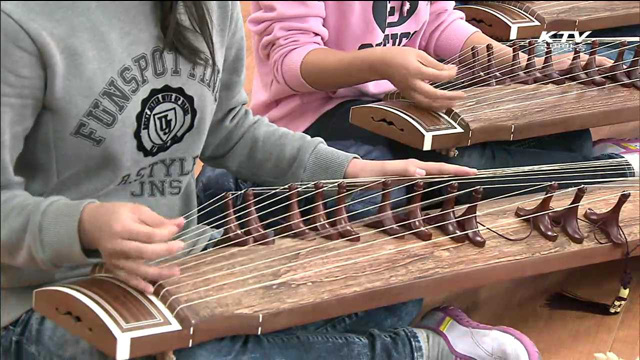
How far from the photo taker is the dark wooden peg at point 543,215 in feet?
4.13

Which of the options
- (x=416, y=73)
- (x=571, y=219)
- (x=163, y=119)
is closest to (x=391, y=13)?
(x=416, y=73)

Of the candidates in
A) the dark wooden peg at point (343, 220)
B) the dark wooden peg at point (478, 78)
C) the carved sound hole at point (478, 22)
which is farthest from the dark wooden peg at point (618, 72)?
the dark wooden peg at point (343, 220)

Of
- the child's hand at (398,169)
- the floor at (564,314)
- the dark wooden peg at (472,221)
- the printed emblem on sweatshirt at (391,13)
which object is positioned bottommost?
the floor at (564,314)

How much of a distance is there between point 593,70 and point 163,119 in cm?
92

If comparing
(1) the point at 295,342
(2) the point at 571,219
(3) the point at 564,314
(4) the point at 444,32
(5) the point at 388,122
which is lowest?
(3) the point at 564,314

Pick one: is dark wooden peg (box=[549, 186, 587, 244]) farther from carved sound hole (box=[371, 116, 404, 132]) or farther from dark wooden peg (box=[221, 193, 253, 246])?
dark wooden peg (box=[221, 193, 253, 246])

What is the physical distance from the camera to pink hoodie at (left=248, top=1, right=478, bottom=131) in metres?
1.31

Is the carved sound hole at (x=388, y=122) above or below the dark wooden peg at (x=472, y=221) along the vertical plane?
above

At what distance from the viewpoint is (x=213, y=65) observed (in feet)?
3.40

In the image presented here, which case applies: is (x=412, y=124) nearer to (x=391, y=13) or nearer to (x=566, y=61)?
(x=391, y=13)

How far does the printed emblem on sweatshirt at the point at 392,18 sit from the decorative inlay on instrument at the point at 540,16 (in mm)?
412

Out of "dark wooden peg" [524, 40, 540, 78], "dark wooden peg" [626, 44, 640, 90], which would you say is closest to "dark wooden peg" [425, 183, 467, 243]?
"dark wooden peg" [524, 40, 540, 78]

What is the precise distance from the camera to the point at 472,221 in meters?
1.21

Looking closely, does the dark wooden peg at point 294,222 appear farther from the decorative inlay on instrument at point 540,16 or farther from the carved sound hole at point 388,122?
the decorative inlay on instrument at point 540,16
